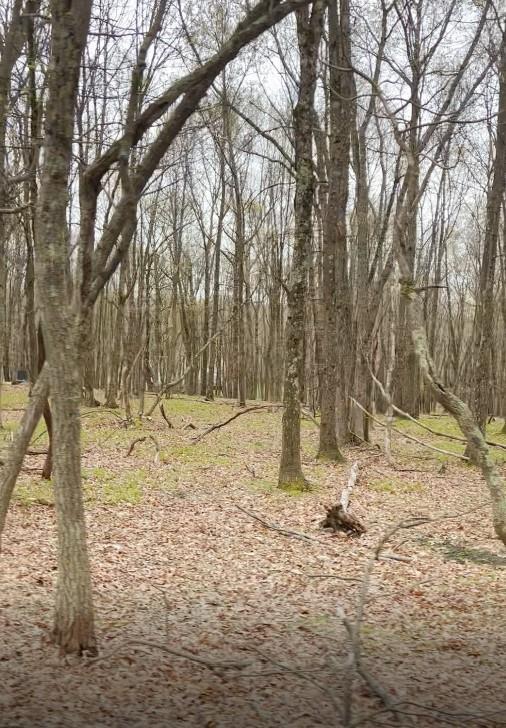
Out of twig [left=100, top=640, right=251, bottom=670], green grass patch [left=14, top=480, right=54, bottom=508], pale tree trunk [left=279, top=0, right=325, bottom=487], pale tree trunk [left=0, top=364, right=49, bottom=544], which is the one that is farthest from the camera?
pale tree trunk [left=279, top=0, right=325, bottom=487]

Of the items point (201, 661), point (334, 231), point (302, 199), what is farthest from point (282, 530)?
point (334, 231)

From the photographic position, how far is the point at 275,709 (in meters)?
3.86

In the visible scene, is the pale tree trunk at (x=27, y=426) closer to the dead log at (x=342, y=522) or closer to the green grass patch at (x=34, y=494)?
the green grass patch at (x=34, y=494)

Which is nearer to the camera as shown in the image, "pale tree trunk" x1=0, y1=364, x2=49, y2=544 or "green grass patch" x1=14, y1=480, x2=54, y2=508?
"pale tree trunk" x1=0, y1=364, x2=49, y2=544

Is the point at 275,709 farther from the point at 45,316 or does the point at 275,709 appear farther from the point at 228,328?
the point at 228,328

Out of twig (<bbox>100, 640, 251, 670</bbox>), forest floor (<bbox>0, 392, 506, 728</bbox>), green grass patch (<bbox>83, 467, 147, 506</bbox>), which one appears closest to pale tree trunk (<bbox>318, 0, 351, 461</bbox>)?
forest floor (<bbox>0, 392, 506, 728</bbox>)

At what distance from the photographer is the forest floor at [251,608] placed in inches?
153

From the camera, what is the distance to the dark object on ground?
7637mm

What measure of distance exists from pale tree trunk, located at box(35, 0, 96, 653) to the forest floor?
0.42 metres

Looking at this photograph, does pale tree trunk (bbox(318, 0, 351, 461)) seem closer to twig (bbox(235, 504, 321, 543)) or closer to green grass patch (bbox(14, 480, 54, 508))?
twig (bbox(235, 504, 321, 543))

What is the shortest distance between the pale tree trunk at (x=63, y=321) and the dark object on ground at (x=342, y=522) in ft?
13.2

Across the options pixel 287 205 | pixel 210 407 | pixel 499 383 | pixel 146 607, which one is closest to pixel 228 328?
pixel 287 205

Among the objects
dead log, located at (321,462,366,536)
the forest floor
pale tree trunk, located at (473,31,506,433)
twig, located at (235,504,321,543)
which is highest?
pale tree trunk, located at (473,31,506,433)

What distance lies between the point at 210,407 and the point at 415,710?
1986 cm
